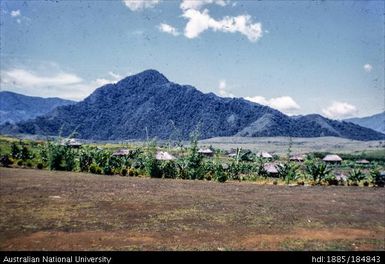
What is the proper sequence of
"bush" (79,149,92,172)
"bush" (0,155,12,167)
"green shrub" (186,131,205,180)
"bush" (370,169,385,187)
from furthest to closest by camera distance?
"bush" (0,155,12,167), "bush" (79,149,92,172), "bush" (370,169,385,187), "green shrub" (186,131,205,180)

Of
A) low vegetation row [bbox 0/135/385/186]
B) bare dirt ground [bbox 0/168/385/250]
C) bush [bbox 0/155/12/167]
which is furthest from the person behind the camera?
bush [bbox 0/155/12/167]

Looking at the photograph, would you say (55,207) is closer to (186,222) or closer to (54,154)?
(186,222)

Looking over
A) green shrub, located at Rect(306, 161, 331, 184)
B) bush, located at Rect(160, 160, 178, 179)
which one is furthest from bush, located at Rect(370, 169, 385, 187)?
bush, located at Rect(160, 160, 178, 179)

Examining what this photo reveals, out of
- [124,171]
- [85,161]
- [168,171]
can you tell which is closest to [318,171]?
[168,171]

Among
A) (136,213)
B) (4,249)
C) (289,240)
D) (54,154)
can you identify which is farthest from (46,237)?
(54,154)

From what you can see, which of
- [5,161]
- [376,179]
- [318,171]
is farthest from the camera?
[5,161]

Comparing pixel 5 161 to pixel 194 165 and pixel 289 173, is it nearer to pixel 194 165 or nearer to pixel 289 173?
pixel 194 165

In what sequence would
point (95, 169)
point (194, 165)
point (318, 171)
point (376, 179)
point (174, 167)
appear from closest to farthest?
point (318, 171)
point (194, 165)
point (174, 167)
point (95, 169)
point (376, 179)

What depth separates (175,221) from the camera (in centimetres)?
1391

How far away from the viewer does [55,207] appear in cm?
1551

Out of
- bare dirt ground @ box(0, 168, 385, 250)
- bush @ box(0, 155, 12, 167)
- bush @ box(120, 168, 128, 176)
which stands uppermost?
bush @ box(0, 155, 12, 167)

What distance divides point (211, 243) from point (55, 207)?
24.7 feet

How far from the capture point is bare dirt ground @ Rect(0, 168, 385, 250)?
35.0 feet

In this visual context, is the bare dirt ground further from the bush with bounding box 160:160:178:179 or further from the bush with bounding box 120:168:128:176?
the bush with bounding box 120:168:128:176
